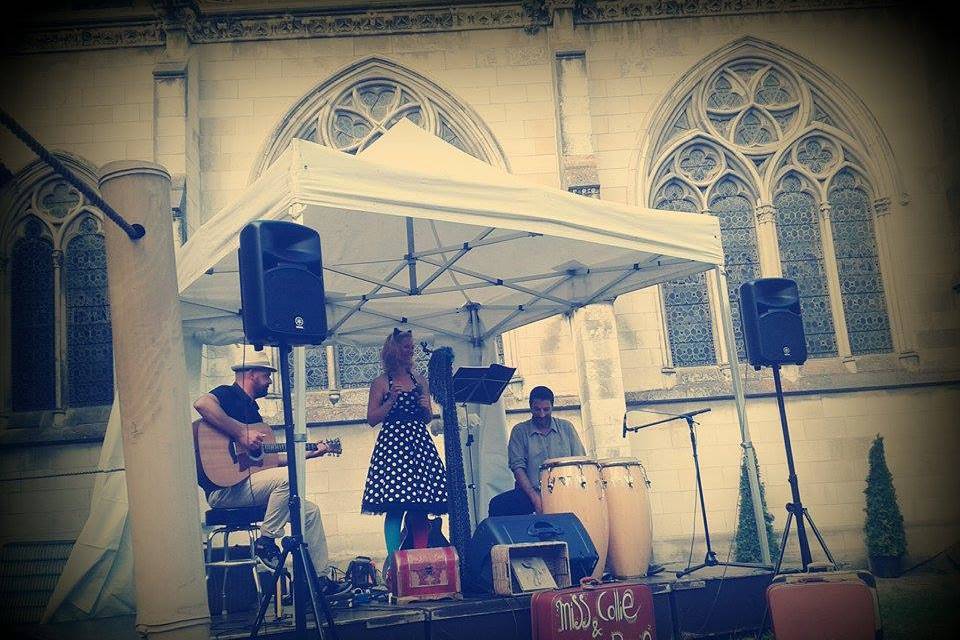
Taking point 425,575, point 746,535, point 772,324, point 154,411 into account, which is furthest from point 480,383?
point 746,535

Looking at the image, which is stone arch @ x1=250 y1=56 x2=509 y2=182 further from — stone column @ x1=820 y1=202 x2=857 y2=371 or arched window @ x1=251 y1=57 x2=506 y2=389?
stone column @ x1=820 y1=202 x2=857 y2=371

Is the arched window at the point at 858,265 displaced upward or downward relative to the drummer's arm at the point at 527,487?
upward

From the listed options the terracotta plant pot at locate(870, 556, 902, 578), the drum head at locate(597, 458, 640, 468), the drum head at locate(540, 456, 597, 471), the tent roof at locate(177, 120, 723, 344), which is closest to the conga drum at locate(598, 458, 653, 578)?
the drum head at locate(597, 458, 640, 468)

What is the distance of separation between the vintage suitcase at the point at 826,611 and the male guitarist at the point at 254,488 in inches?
108

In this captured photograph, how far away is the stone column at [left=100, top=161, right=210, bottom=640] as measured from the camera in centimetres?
427

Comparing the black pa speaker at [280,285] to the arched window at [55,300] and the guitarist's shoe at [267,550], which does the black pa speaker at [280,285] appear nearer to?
the guitarist's shoe at [267,550]

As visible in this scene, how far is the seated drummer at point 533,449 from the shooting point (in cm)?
689

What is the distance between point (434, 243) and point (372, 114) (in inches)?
198

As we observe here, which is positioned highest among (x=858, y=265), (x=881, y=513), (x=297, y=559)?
(x=858, y=265)

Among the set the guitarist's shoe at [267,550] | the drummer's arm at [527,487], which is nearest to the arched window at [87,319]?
the guitarist's shoe at [267,550]

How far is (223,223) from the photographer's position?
541 cm

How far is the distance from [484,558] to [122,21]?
8493mm

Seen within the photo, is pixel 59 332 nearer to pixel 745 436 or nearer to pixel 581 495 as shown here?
pixel 581 495

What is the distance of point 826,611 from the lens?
4.74 metres
